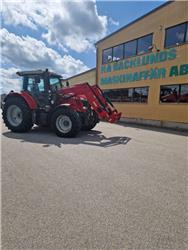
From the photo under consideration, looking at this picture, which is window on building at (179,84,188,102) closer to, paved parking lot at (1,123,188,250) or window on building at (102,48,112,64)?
paved parking lot at (1,123,188,250)

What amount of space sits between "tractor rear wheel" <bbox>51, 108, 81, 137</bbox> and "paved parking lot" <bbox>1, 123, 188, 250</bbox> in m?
2.17

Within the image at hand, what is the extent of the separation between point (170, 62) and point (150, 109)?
3105mm

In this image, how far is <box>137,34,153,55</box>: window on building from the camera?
41.2 feet

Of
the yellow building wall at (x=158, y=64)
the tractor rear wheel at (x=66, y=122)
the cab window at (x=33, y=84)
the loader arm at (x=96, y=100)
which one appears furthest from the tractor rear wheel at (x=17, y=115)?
the yellow building wall at (x=158, y=64)

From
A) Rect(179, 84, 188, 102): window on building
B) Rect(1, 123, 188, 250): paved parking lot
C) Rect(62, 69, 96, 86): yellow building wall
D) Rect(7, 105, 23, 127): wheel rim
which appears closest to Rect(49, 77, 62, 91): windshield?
Rect(7, 105, 23, 127): wheel rim

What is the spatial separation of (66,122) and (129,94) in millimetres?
→ 7934

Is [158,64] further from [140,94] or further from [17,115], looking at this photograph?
[17,115]

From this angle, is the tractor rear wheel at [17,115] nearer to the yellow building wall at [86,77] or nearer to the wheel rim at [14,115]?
the wheel rim at [14,115]

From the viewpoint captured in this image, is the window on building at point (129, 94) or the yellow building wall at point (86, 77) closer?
the window on building at point (129, 94)

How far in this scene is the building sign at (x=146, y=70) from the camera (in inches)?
436

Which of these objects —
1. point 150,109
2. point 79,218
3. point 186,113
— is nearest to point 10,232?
point 79,218

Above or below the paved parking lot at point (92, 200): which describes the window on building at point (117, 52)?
above

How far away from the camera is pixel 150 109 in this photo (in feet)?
40.9

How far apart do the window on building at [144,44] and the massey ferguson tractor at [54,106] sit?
674 centimetres
